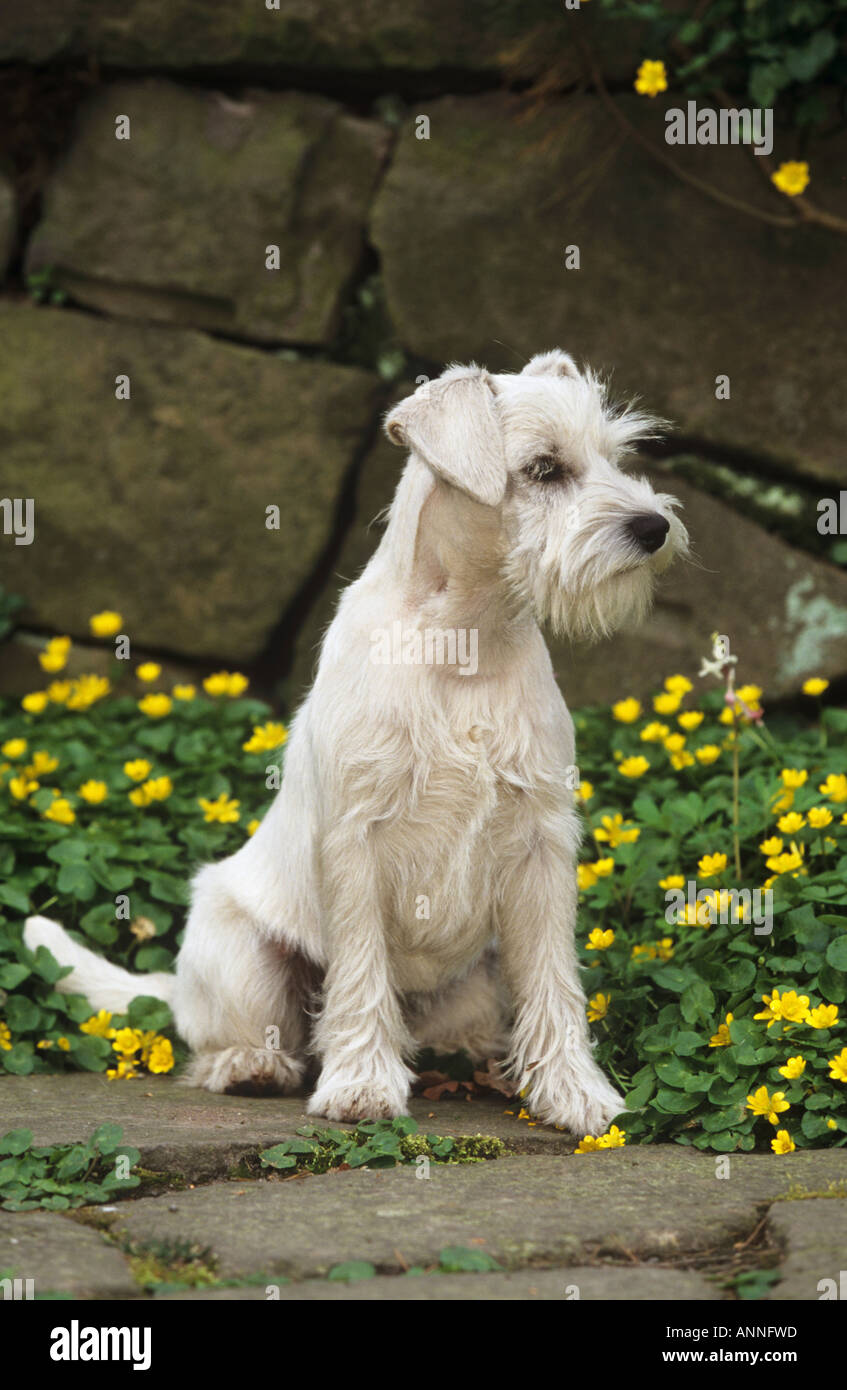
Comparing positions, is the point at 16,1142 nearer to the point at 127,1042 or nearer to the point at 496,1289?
the point at 127,1042

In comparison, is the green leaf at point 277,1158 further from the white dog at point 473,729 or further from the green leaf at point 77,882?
the green leaf at point 77,882

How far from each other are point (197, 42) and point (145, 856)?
3435mm

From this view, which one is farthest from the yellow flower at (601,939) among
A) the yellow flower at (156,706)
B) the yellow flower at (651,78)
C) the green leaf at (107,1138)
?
the yellow flower at (651,78)

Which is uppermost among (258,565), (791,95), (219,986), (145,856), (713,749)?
(791,95)

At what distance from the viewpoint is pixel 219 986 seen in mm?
3980

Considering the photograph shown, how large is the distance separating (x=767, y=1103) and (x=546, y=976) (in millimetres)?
642

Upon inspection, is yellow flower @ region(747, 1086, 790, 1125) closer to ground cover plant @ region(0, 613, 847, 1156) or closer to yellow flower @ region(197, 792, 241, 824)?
ground cover plant @ region(0, 613, 847, 1156)

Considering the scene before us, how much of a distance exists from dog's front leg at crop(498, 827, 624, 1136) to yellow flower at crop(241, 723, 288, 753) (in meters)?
1.94

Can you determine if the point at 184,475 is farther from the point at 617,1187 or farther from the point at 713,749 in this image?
Result: the point at 617,1187

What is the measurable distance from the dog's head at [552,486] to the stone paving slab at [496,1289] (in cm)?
157

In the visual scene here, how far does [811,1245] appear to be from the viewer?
257cm

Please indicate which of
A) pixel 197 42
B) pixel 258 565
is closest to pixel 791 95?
pixel 197 42

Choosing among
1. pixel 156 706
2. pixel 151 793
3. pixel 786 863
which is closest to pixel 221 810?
pixel 151 793

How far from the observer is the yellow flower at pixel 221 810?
16.8 ft
